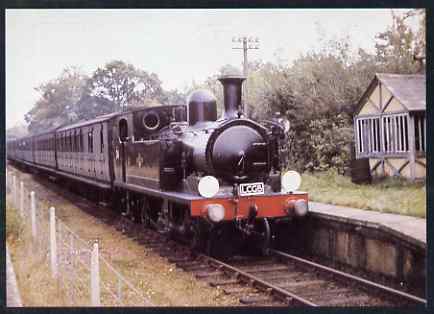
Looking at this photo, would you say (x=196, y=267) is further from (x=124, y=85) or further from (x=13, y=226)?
(x=124, y=85)

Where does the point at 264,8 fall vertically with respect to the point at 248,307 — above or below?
above

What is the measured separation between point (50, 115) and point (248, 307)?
22.6ft

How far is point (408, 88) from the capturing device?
9.09 m

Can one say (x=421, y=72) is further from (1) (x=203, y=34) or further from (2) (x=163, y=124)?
(2) (x=163, y=124)

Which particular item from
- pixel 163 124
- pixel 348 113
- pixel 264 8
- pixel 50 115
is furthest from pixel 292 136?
pixel 264 8

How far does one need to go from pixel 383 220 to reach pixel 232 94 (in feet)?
9.91

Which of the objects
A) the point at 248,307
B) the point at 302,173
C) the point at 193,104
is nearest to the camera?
the point at 248,307

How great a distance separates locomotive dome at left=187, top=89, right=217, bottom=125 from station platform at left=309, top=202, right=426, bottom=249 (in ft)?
7.84

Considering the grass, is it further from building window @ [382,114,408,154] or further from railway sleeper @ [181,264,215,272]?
railway sleeper @ [181,264,215,272]

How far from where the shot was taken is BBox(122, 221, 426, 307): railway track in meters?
7.26

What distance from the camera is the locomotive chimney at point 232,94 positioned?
9438 millimetres

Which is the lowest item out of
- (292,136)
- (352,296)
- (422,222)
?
(352,296)

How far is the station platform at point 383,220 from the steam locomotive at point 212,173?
26.3 inches

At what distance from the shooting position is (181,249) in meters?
10.2
